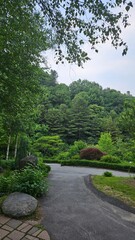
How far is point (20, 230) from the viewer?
332 centimetres

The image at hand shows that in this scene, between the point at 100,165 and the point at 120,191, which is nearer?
the point at 120,191

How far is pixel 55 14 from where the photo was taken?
2.78 m

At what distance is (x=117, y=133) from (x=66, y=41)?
27.6 meters

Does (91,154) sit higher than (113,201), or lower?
higher

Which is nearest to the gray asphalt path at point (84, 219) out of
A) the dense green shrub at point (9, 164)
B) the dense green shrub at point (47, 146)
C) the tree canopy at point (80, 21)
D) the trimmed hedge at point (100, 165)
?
the tree canopy at point (80, 21)

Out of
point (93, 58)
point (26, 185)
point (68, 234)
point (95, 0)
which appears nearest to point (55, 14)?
point (95, 0)

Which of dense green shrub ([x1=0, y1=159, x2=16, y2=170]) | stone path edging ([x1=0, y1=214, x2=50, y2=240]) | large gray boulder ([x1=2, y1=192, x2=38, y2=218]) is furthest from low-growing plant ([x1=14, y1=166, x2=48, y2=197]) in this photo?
dense green shrub ([x1=0, y1=159, x2=16, y2=170])

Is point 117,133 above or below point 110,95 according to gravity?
below


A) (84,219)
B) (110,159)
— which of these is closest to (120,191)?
(84,219)

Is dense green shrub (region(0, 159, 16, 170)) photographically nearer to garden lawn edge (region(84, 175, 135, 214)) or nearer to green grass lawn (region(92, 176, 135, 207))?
green grass lawn (region(92, 176, 135, 207))

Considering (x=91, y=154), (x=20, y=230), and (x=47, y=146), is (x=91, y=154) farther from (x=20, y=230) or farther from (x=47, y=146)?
(x=20, y=230)

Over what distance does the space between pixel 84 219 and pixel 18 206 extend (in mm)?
1309

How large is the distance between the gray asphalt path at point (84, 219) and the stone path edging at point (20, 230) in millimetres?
172

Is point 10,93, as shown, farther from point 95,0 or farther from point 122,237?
point 122,237
